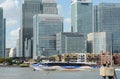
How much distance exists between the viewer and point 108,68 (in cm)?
7019

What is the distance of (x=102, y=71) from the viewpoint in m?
70.9

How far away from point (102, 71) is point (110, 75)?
1343mm

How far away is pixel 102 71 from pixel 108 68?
47.6 inches

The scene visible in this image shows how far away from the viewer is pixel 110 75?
231 feet

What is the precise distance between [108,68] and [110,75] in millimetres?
1143
